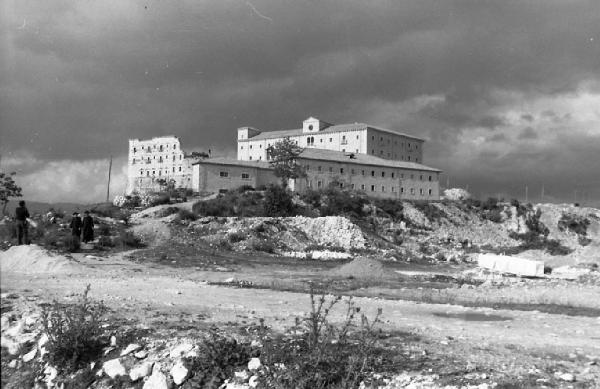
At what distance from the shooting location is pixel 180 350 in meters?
7.37

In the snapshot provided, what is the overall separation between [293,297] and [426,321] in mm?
4166

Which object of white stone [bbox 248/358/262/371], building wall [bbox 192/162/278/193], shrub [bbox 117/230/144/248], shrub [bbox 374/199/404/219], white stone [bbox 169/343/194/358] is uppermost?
→ building wall [bbox 192/162/278/193]

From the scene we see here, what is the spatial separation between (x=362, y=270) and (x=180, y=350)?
16.3 meters

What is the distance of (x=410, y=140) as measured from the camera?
A: 95.7 metres

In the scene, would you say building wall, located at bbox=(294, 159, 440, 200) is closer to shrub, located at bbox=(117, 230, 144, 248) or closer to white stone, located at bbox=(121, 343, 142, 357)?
shrub, located at bbox=(117, 230, 144, 248)

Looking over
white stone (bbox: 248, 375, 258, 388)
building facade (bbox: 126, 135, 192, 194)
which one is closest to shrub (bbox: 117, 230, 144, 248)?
white stone (bbox: 248, 375, 258, 388)

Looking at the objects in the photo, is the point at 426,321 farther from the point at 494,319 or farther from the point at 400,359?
the point at 400,359

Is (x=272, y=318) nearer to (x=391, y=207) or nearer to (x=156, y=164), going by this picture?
(x=391, y=207)

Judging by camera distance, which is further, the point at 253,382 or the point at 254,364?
the point at 254,364

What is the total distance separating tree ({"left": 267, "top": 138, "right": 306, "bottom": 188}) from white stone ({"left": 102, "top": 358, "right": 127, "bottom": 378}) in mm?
56393

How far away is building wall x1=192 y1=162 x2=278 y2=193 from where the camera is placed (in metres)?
66.6

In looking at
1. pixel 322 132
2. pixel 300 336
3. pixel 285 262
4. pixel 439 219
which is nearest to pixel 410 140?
pixel 322 132

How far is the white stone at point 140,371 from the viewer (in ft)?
23.1

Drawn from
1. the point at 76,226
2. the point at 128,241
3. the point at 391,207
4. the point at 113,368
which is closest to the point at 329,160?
the point at 391,207
